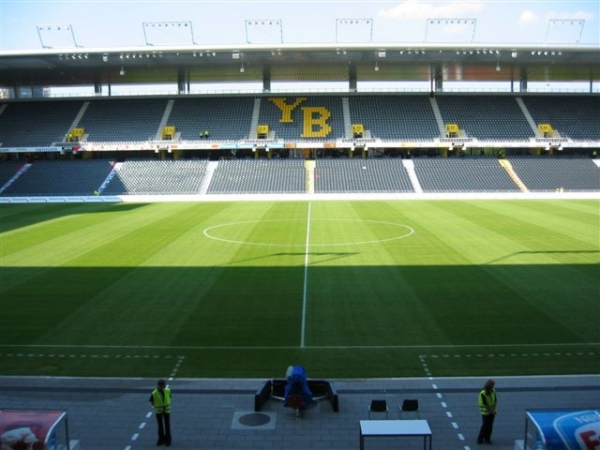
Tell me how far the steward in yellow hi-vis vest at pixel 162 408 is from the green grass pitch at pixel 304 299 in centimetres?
312

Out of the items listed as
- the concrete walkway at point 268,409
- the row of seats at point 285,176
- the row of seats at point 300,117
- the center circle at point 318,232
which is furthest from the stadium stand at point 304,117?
the concrete walkway at point 268,409

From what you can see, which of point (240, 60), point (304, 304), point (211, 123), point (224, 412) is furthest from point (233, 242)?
point (211, 123)

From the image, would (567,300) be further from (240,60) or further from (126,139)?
(126,139)

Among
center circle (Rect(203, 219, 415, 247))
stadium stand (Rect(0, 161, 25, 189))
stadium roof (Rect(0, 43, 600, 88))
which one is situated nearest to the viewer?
center circle (Rect(203, 219, 415, 247))

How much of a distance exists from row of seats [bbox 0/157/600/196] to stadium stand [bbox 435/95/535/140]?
3.06 meters

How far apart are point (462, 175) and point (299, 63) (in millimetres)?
18925

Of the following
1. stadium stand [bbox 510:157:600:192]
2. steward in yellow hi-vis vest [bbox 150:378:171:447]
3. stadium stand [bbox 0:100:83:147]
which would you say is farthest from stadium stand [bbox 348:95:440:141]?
steward in yellow hi-vis vest [bbox 150:378:171:447]

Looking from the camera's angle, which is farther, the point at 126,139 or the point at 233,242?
the point at 126,139

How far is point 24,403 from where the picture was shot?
1206 centimetres

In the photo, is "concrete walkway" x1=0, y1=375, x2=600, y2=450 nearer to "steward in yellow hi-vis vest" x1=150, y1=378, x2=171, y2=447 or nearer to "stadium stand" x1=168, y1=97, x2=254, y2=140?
"steward in yellow hi-vis vest" x1=150, y1=378, x2=171, y2=447

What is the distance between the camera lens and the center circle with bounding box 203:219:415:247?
95.3 ft

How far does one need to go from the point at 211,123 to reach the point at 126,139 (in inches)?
351

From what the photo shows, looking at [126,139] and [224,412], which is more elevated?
[126,139]

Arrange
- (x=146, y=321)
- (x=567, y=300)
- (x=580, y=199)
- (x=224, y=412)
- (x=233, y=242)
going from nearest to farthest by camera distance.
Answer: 1. (x=224, y=412)
2. (x=146, y=321)
3. (x=567, y=300)
4. (x=233, y=242)
5. (x=580, y=199)
